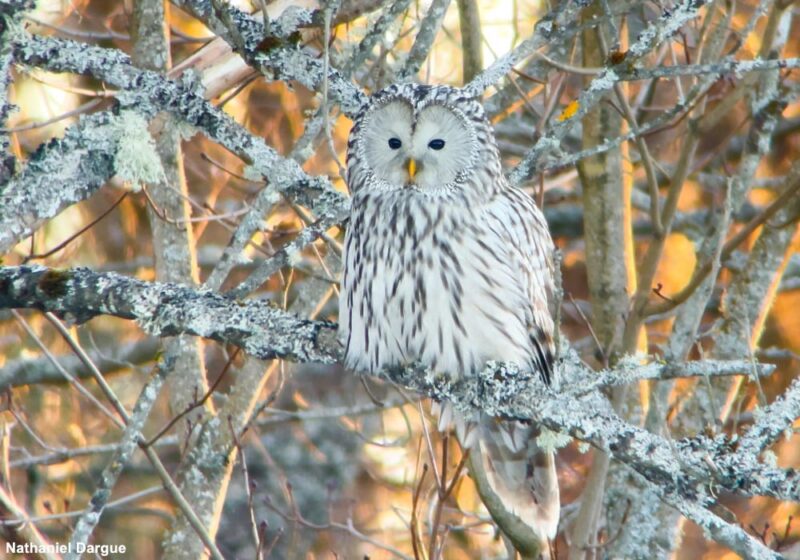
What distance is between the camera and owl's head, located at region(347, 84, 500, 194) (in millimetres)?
3865

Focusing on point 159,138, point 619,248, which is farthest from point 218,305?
point 619,248

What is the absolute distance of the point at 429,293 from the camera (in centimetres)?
381

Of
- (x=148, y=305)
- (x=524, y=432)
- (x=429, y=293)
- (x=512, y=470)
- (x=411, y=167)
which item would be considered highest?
(x=411, y=167)

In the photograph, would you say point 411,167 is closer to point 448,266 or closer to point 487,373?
point 448,266

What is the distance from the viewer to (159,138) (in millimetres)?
5082

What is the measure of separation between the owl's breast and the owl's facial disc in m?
0.10

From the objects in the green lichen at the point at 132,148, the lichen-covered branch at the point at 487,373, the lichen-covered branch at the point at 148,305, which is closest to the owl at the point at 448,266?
the lichen-covered branch at the point at 487,373

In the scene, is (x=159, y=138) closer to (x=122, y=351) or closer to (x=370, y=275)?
(x=370, y=275)

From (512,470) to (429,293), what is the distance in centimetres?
78

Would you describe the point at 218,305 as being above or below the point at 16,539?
above

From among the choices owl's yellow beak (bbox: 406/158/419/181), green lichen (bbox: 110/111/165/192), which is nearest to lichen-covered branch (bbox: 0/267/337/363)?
green lichen (bbox: 110/111/165/192)

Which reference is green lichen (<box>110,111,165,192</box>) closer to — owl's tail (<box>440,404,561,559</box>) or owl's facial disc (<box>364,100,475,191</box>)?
owl's facial disc (<box>364,100,475,191</box>)

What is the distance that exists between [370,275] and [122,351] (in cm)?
350

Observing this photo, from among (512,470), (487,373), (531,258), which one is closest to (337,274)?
(531,258)
